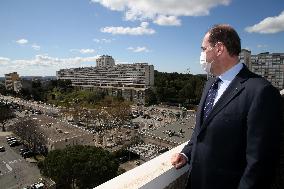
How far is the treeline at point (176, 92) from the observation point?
50312mm

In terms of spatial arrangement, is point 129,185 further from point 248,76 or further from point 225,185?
point 248,76

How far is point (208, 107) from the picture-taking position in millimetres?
1658

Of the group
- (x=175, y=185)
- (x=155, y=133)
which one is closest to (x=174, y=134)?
(x=155, y=133)

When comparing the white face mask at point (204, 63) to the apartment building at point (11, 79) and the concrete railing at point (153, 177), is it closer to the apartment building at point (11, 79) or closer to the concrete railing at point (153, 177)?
the concrete railing at point (153, 177)

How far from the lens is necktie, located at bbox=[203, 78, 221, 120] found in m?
1.64

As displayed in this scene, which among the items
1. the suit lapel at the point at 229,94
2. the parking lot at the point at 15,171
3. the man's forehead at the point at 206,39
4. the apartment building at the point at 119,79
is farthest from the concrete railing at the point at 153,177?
the apartment building at the point at 119,79

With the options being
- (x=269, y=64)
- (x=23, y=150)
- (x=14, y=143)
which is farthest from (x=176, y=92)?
(x=23, y=150)

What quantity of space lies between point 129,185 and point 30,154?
25542mm

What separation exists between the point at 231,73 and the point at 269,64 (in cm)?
5376

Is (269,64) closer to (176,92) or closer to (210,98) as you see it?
(176,92)

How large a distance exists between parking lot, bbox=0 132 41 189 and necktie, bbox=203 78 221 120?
18962 millimetres

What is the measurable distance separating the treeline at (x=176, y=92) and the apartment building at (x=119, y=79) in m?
3.06

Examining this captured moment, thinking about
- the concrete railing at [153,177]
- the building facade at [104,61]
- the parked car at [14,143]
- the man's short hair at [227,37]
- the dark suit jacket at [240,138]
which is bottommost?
the parked car at [14,143]

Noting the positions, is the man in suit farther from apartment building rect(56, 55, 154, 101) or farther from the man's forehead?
apartment building rect(56, 55, 154, 101)
